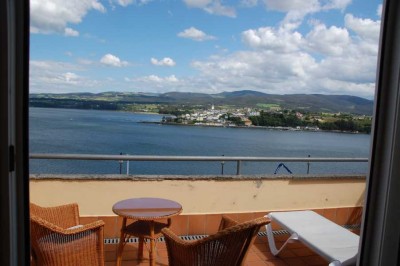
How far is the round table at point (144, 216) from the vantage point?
8.84ft

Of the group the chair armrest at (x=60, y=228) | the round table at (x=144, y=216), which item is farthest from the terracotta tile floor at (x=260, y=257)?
the chair armrest at (x=60, y=228)

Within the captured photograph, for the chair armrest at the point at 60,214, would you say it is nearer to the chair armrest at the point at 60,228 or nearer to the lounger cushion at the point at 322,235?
the chair armrest at the point at 60,228

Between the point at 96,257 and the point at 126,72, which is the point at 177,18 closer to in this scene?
the point at 126,72

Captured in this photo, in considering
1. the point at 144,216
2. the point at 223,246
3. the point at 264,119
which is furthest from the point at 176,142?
the point at 223,246

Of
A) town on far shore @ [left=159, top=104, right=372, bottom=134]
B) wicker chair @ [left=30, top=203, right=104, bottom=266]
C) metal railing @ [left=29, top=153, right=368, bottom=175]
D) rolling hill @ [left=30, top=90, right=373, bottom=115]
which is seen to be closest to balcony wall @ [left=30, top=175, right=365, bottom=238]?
metal railing @ [left=29, top=153, right=368, bottom=175]

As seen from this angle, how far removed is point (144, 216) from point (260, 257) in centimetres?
128

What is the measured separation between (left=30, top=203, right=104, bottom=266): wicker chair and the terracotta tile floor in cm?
70

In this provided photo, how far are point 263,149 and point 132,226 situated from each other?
1053cm

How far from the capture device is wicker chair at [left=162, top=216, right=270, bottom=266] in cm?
205

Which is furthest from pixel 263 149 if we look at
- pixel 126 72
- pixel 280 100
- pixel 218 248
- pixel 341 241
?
pixel 218 248

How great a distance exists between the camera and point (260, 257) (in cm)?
322

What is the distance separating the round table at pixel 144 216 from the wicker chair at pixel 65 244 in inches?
16.6

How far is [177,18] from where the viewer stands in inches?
714
